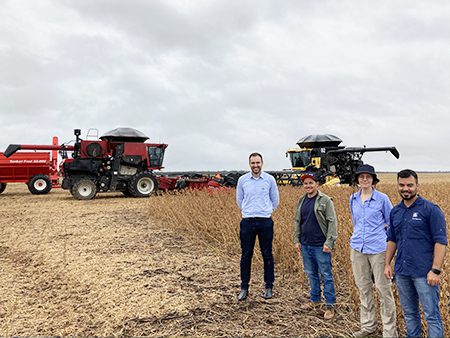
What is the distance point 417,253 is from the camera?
274 cm

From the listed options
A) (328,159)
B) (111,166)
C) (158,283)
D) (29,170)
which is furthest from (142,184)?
(158,283)

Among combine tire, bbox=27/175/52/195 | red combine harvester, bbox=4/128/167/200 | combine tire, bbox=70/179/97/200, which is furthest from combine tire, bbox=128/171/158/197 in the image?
combine tire, bbox=27/175/52/195

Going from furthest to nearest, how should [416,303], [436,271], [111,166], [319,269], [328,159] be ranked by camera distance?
1. [328,159]
2. [111,166]
3. [319,269]
4. [416,303]
5. [436,271]

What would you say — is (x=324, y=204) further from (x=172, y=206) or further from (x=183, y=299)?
(x=172, y=206)

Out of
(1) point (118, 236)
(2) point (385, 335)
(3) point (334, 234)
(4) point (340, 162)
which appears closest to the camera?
(2) point (385, 335)

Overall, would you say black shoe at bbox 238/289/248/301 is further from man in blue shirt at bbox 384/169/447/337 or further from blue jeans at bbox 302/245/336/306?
man in blue shirt at bbox 384/169/447/337

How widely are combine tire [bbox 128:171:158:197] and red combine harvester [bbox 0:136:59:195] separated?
560 centimetres

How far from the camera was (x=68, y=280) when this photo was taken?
5078mm

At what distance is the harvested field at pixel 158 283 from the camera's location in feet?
11.8

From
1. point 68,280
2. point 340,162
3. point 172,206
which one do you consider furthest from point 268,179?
point 340,162

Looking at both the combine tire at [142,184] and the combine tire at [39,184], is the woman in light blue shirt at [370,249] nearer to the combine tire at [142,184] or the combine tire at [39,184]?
the combine tire at [142,184]

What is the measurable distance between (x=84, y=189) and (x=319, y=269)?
14.0m

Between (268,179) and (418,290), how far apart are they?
205cm

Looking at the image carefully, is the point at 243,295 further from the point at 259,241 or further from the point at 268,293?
the point at 259,241
